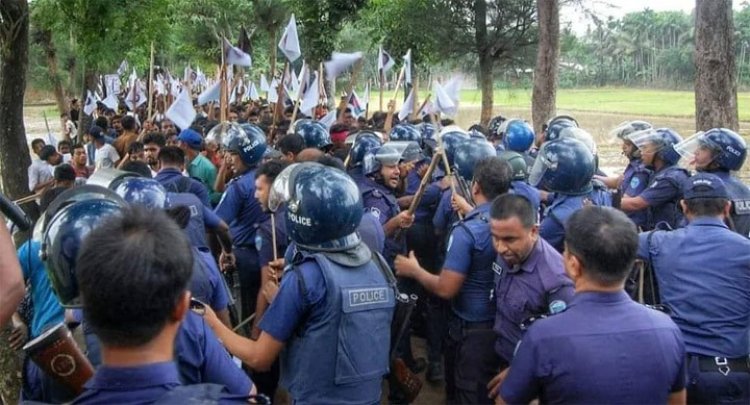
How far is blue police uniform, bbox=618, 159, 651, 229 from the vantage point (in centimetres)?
716

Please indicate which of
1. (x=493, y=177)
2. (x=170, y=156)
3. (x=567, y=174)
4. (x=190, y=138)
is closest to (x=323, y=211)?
(x=493, y=177)

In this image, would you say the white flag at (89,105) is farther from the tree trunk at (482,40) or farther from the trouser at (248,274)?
the trouser at (248,274)

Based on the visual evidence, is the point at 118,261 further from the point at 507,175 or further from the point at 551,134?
the point at 551,134

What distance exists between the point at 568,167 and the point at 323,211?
2674 millimetres

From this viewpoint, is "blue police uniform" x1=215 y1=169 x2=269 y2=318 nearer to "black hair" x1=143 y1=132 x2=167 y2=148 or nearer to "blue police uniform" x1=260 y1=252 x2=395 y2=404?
"black hair" x1=143 y1=132 x2=167 y2=148

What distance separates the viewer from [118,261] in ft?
6.88

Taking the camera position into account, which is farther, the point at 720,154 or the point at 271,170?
the point at 720,154

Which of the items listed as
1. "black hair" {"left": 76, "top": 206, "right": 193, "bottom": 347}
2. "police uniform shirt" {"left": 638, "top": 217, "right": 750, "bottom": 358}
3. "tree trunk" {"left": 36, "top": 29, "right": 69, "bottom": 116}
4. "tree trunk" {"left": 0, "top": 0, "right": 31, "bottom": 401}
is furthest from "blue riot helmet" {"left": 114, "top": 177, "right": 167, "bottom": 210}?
"tree trunk" {"left": 36, "top": 29, "right": 69, "bottom": 116}

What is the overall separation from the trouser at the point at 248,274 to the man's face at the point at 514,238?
3.13 metres


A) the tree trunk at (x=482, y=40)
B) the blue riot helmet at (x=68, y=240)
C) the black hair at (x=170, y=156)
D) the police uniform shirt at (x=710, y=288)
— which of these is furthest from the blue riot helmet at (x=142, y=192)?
the tree trunk at (x=482, y=40)

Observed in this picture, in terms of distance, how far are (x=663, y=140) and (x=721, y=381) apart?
3576mm

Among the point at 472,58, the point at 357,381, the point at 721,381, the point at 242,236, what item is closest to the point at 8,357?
the point at 242,236

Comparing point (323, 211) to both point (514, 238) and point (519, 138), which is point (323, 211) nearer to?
point (514, 238)

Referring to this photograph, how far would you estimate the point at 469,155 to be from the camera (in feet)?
21.7
